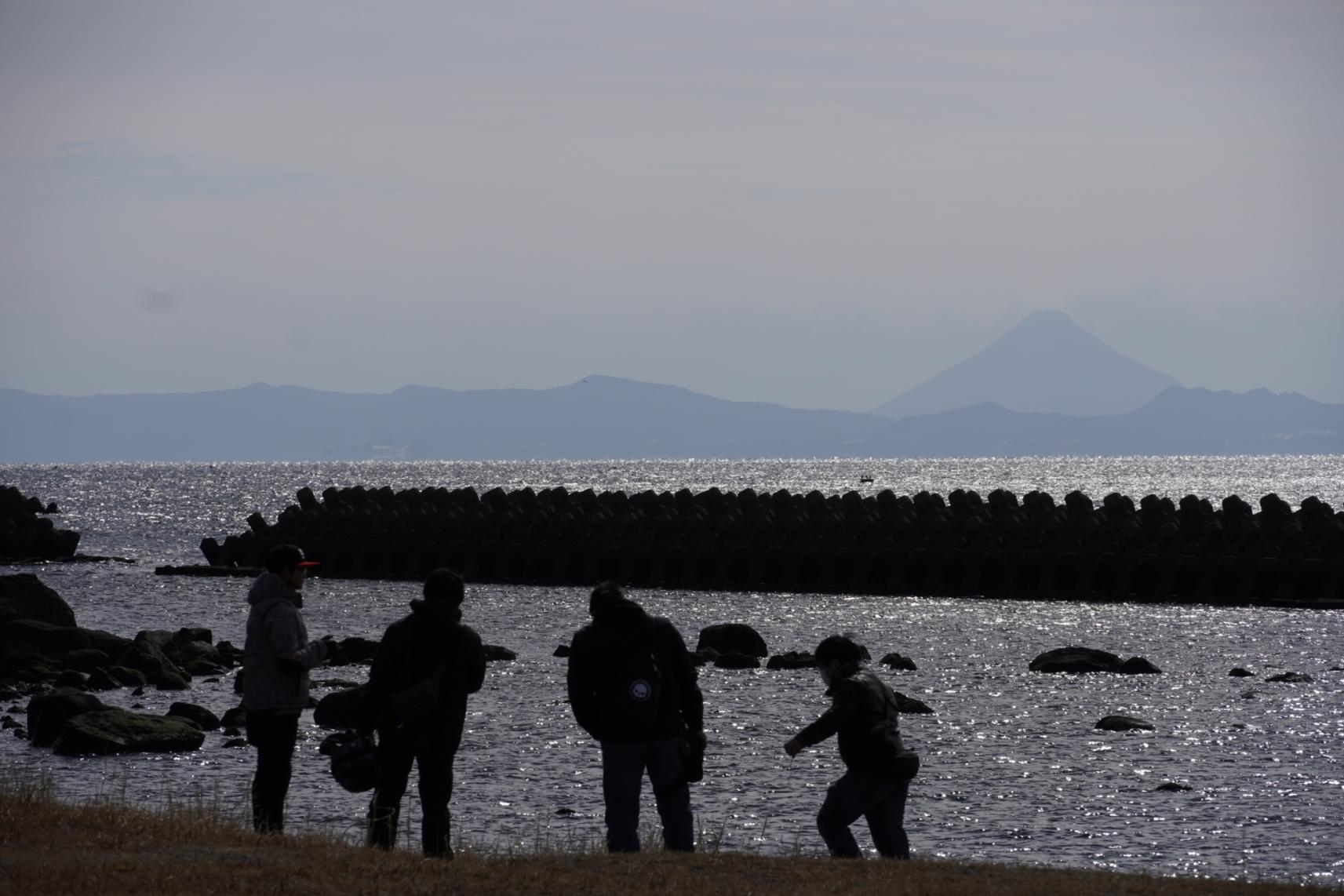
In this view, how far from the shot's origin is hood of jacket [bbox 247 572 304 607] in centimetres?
1233

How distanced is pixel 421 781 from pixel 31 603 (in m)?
24.1

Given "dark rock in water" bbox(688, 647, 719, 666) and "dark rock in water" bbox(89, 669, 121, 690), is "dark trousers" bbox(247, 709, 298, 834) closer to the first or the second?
"dark rock in water" bbox(89, 669, 121, 690)

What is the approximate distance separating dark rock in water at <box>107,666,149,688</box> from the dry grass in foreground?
691 inches

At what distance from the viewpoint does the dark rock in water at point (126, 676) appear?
29.6 metres

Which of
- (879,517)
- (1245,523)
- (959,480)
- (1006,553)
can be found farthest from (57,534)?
(959,480)

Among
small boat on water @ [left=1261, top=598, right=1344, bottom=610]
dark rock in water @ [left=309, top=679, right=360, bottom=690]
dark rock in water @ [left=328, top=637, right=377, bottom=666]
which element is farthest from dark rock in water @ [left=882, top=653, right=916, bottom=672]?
small boat on water @ [left=1261, top=598, right=1344, bottom=610]

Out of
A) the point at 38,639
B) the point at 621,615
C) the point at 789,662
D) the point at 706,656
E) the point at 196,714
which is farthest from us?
the point at 706,656

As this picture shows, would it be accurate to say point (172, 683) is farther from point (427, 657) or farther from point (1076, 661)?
point (427, 657)

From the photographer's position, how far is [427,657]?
454 inches

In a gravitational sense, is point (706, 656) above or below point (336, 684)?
above

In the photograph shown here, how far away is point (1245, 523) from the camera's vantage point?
148 feet

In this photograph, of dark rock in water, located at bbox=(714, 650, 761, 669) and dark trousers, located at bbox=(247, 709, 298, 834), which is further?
dark rock in water, located at bbox=(714, 650, 761, 669)

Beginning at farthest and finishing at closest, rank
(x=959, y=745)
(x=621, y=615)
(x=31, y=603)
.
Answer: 1. (x=31, y=603)
2. (x=959, y=745)
3. (x=621, y=615)

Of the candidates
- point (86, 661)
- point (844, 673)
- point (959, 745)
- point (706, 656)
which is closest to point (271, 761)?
point (844, 673)
